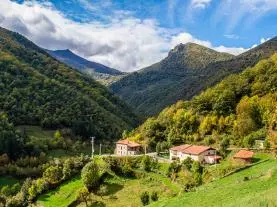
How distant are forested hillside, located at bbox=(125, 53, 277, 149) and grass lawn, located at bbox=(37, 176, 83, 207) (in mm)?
22986

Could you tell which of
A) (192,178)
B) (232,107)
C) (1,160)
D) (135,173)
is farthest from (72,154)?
(192,178)

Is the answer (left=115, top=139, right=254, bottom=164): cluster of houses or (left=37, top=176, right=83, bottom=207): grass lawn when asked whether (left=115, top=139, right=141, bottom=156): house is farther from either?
(left=37, top=176, right=83, bottom=207): grass lawn

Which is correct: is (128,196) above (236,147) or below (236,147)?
below

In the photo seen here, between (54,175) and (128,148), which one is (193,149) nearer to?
(128,148)

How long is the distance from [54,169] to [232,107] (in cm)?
4324

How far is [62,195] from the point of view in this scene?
7525 cm

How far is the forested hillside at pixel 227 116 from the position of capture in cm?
8962

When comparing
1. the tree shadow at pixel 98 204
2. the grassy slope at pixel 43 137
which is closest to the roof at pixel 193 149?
the tree shadow at pixel 98 204

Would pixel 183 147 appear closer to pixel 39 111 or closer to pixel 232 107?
pixel 232 107

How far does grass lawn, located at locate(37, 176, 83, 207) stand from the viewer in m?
72.7

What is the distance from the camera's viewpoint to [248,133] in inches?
3474

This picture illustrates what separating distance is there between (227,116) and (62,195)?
41061 mm

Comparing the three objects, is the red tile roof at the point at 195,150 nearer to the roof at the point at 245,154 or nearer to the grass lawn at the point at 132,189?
the grass lawn at the point at 132,189

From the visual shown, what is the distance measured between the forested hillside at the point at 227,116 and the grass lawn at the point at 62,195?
75.4ft
